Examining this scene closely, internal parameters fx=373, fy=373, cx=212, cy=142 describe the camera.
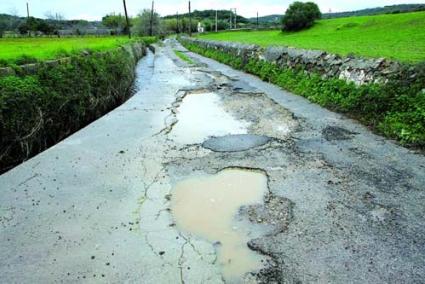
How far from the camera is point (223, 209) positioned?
407cm

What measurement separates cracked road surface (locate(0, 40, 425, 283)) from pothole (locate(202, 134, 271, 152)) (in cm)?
4

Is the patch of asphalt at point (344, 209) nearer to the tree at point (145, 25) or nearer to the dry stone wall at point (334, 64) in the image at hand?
the dry stone wall at point (334, 64)

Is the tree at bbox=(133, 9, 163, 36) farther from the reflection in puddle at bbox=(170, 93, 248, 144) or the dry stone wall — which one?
the reflection in puddle at bbox=(170, 93, 248, 144)

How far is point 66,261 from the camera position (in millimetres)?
3178

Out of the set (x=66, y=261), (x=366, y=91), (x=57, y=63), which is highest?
(x=57, y=63)

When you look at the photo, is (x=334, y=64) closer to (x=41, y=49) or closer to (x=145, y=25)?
(x=41, y=49)

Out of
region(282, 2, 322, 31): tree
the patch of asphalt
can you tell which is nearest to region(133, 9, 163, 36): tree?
region(282, 2, 322, 31): tree

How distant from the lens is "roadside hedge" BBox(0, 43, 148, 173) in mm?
6309

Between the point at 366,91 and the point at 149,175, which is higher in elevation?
the point at 366,91

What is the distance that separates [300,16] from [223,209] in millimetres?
30932

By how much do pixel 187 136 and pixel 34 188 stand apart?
2.87 meters

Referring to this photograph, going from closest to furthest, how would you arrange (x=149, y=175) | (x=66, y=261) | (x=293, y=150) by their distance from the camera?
(x=66, y=261)
(x=149, y=175)
(x=293, y=150)

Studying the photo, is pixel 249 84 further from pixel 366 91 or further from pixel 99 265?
pixel 99 265

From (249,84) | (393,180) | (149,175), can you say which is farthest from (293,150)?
(249,84)
